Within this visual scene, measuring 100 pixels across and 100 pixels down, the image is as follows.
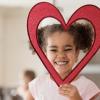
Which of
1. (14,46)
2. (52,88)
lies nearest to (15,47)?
(14,46)

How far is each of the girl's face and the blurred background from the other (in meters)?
0.03

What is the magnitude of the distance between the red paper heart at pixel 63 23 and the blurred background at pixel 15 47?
1.0 inches

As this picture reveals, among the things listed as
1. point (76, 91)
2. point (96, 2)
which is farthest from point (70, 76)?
point (96, 2)

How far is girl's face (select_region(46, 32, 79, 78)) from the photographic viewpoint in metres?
0.41

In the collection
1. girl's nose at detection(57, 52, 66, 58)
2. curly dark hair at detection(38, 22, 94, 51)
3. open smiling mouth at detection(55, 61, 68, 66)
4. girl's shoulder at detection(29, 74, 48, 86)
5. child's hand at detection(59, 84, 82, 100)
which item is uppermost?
curly dark hair at detection(38, 22, 94, 51)

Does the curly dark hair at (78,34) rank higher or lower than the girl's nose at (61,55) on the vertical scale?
higher

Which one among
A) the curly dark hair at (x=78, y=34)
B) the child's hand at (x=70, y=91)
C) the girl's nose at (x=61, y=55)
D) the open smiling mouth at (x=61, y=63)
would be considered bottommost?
the child's hand at (x=70, y=91)

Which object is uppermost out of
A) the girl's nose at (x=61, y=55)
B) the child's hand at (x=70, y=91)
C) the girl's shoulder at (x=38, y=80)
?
the girl's nose at (x=61, y=55)

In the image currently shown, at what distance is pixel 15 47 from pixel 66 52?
99mm

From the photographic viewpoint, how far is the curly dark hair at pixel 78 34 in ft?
1.33

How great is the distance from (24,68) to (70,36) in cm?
10

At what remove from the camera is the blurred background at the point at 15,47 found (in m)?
0.43

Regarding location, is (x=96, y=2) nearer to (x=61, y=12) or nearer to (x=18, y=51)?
(x=61, y=12)

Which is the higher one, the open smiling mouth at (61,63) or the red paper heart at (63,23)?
the red paper heart at (63,23)
